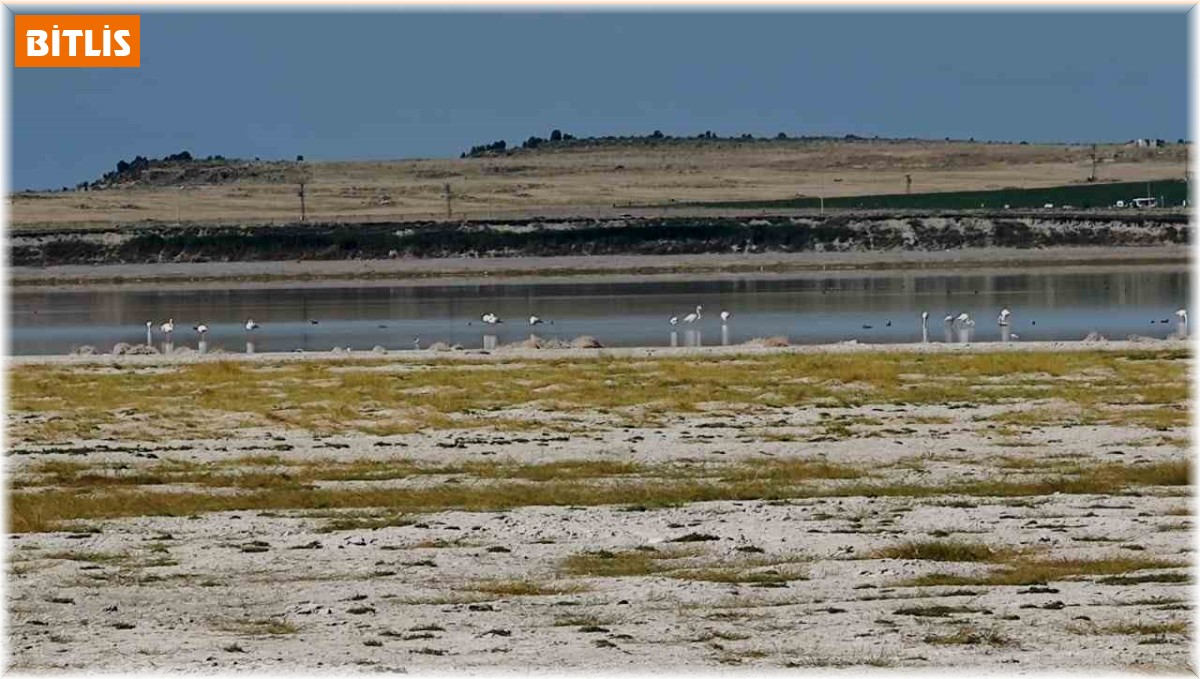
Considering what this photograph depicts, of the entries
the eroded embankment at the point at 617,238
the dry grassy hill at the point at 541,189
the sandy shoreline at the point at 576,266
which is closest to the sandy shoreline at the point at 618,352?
the sandy shoreline at the point at 576,266

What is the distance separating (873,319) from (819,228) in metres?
62.5

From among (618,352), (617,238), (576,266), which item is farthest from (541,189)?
(618,352)

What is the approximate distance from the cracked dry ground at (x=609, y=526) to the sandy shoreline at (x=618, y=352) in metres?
7.05

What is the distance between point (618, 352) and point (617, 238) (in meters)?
77.3

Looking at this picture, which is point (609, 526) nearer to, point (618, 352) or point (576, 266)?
point (618, 352)

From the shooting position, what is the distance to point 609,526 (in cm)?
1873

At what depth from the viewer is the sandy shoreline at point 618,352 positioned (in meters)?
41.1

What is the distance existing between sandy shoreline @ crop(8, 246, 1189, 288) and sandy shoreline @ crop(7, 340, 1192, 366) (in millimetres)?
50360

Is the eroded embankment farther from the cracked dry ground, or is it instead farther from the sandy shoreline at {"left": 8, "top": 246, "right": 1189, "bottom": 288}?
the cracked dry ground

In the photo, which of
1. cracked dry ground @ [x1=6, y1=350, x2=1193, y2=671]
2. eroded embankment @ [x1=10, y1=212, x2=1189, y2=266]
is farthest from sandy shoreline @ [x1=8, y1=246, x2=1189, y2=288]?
cracked dry ground @ [x1=6, y1=350, x2=1193, y2=671]

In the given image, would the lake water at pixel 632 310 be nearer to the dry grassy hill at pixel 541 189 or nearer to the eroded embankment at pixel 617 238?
the eroded embankment at pixel 617 238

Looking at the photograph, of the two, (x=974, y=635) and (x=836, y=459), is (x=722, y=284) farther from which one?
(x=974, y=635)

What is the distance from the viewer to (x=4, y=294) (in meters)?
88.8

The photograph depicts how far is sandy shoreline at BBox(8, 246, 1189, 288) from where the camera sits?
100 m
